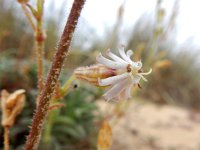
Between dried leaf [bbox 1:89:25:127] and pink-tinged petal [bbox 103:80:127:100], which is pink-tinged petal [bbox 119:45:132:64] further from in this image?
dried leaf [bbox 1:89:25:127]

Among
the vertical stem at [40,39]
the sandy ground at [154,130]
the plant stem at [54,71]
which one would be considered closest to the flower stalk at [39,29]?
the vertical stem at [40,39]

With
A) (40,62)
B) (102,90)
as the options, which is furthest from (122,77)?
(102,90)

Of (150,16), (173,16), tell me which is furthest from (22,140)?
(150,16)

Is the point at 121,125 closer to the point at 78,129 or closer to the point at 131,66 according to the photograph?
the point at 78,129

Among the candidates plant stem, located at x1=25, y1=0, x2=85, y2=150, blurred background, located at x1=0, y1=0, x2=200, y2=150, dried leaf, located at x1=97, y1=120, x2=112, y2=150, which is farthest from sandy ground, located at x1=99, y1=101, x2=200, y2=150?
plant stem, located at x1=25, y1=0, x2=85, y2=150

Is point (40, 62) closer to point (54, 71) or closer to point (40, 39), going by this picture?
point (40, 39)
